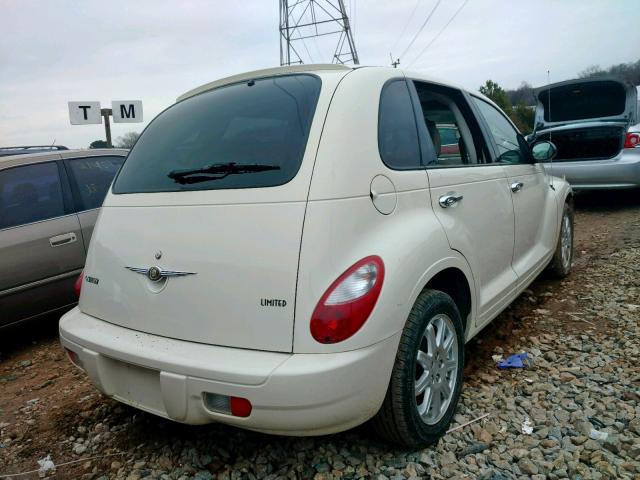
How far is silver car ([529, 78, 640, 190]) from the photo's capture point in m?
6.80

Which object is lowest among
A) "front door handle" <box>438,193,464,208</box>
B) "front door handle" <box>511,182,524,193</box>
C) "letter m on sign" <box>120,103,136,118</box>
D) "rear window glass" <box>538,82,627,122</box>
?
"front door handle" <box>511,182,524,193</box>

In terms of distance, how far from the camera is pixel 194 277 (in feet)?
6.22

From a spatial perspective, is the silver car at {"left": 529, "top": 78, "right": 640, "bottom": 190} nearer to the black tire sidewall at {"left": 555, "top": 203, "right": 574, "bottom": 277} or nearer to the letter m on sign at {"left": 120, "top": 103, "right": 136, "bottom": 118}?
the black tire sidewall at {"left": 555, "top": 203, "right": 574, "bottom": 277}

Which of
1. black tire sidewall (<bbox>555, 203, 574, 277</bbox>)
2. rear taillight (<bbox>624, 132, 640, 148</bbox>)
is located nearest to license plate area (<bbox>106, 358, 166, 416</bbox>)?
black tire sidewall (<bbox>555, 203, 574, 277</bbox>)

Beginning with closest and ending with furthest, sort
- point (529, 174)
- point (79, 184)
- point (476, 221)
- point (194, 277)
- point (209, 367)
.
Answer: point (209, 367) < point (194, 277) < point (476, 221) < point (529, 174) < point (79, 184)

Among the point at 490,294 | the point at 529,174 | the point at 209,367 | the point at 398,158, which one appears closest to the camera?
the point at 209,367

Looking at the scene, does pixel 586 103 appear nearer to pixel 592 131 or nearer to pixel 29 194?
pixel 592 131

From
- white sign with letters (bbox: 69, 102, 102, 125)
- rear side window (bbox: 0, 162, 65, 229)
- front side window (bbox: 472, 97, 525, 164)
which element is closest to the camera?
front side window (bbox: 472, 97, 525, 164)

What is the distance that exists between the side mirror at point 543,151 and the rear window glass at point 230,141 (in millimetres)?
2188

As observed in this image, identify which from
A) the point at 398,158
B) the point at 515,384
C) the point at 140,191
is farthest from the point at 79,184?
the point at 515,384

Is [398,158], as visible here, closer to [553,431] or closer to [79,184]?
[553,431]

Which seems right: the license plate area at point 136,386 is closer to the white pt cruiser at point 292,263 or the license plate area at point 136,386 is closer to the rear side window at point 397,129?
the white pt cruiser at point 292,263

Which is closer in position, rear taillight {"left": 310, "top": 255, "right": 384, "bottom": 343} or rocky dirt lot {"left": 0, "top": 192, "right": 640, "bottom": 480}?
rear taillight {"left": 310, "top": 255, "right": 384, "bottom": 343}

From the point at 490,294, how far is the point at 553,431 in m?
0.76
